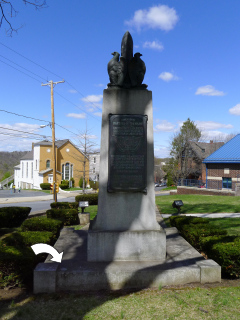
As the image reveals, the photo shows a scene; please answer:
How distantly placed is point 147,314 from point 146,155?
3.01 metres

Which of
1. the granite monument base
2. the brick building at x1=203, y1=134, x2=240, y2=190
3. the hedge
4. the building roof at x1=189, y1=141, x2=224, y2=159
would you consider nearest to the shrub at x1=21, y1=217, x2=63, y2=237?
the granite monument base

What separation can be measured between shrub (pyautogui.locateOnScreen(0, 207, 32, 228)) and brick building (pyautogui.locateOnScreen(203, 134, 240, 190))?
995 inches

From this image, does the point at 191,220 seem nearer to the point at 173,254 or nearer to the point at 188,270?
the point at 173,254

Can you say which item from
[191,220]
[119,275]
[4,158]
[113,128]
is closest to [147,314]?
[119,275]

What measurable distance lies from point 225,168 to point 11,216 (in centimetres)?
2718

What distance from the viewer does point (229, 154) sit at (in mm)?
33500

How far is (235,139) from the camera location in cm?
3628

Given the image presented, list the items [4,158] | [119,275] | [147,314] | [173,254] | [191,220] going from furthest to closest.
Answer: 1. [4,158]
2. [191,220]
3. [173,254]
4. [119,275]
5. [147,314]

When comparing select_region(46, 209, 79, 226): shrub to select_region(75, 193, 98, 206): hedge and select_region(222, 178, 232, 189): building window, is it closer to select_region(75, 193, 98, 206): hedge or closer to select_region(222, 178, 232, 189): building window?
select_region(75, 193, 98, 206): hedge

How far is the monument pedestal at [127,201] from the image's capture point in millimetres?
5570

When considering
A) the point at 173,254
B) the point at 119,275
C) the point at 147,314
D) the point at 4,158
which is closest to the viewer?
the point at 147,314

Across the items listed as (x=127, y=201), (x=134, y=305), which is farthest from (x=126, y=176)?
(x=134, y=305)

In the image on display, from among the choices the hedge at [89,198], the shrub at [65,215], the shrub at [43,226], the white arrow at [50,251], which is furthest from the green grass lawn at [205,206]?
the white arrow at [50,251]

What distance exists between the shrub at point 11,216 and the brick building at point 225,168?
995 inches
